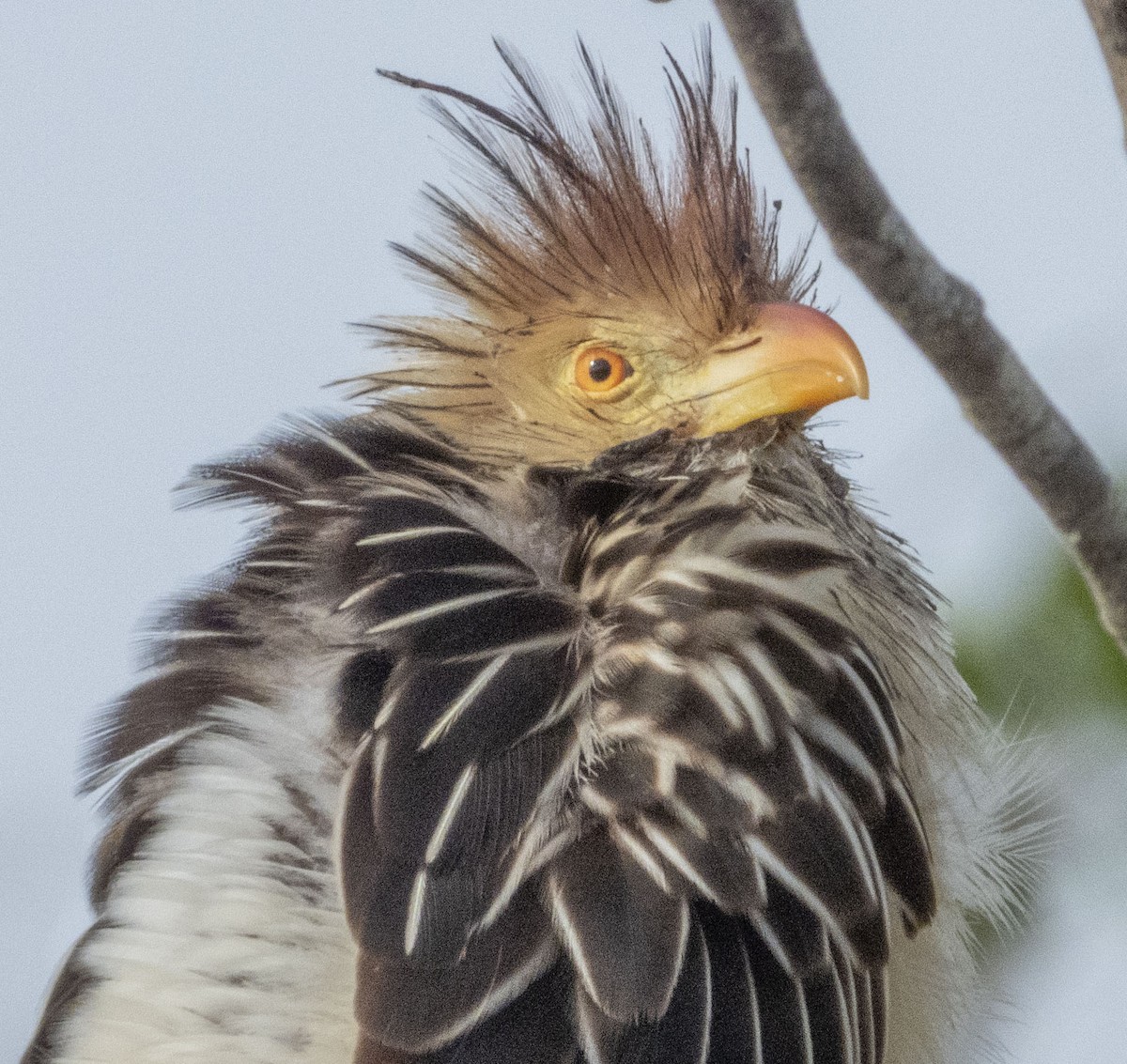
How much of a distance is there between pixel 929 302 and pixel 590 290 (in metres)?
0.83

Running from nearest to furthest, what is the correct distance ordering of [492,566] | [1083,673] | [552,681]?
[552,681]
[492,566]
[1083,673]

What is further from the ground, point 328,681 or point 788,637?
point 328,681

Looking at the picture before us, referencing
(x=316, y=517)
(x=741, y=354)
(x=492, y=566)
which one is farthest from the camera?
(x=741, y=354)

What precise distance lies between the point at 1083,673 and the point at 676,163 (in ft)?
4.90

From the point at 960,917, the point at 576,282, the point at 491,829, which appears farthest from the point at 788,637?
the point at 576,282

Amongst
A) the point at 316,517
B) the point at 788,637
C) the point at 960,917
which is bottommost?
the point at 960,917

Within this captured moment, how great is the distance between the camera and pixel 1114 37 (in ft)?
7.59

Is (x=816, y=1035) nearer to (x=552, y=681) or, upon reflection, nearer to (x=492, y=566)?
(x=552, y=681)

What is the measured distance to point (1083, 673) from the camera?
3646mm

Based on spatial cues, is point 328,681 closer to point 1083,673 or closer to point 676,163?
point 676,163

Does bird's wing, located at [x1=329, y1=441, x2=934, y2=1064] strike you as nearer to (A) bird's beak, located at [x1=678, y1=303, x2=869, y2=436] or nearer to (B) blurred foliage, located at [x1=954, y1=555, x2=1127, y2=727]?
(A) bird's beak, located at [x1=678, y1=303, x2=869, y2=436]

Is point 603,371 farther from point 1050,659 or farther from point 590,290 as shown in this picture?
point 1050,659

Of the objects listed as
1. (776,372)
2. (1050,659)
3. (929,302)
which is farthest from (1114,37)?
(1050,659)

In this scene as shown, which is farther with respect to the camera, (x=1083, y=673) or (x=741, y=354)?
(x=1083, y=673)
